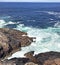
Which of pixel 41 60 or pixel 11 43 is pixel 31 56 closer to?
pixel 41 60

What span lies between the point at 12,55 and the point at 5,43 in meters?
2.62

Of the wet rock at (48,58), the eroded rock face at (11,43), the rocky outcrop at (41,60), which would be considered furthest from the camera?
the eroded rock face at (11,43)

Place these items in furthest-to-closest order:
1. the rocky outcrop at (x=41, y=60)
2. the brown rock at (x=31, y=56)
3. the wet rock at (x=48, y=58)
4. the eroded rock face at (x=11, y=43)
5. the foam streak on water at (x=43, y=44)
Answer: the foam streak on water at (x=43, y=44), the eroded rock face at (x=11, y=43), the brown rock at (x=31, y=56), the wet rock at (x=48, y=58), the rocky outcrop at (x=41, y=60)

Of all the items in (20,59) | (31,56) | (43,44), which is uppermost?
(20,59)

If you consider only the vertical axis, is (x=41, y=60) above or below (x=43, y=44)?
above

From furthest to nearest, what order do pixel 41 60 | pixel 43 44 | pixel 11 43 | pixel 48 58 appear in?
pixel 43 44, pixel 11 43, pixel 48 58, pixel 41 60

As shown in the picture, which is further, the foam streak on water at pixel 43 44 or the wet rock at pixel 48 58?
the foam streak on water at pixel 43 44

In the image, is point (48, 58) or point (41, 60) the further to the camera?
point (48, 58)

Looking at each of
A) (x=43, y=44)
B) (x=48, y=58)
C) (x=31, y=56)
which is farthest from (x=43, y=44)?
(x=48, y=58)

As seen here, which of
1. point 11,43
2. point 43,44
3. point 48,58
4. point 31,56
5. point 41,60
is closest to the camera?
point 41,60

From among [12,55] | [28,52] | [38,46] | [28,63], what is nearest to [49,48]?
[38,46]

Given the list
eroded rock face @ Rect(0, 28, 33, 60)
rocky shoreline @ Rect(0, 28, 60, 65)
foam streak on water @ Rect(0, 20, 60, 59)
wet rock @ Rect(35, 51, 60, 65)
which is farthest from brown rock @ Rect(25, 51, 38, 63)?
eroded rock face @ Rect(0, 28, 33, 60)

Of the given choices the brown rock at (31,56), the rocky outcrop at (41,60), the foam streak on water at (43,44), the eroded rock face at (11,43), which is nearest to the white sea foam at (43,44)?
the foam streak on water at (43,44)

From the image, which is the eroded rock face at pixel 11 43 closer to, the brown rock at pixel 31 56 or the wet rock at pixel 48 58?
the brown rock at pixel 31 56
